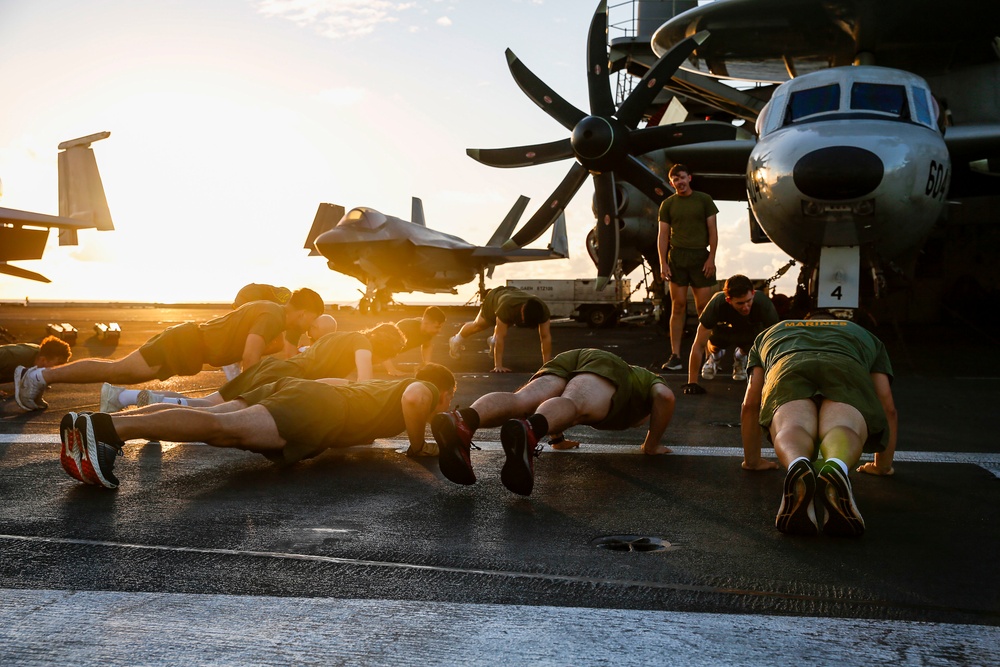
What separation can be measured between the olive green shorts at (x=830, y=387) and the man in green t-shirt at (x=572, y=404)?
4.22 ft

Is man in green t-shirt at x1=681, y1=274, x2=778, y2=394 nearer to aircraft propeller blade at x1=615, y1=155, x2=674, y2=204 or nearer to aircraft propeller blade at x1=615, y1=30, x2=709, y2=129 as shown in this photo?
aircraft propeller blade at x1=615, y1=155, x2=674, y2=204

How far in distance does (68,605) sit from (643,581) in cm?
219

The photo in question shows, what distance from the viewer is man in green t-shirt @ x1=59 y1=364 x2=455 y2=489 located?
4988mm

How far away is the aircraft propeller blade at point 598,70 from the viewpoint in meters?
17.3

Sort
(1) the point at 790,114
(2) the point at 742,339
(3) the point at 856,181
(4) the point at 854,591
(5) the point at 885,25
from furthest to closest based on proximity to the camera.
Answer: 1. (5) the point at 885,25
2. (1) the point at 790,114
3. (3) the point at 856,181
4. (2) the point at 742,339
5. (4) the point at 854,591

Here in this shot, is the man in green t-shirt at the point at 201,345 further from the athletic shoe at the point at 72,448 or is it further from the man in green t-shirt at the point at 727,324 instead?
the man in green t-shirt at the point at 727,324

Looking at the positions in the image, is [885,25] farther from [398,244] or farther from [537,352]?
[398,244]

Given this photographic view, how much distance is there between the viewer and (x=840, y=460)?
13.8ft

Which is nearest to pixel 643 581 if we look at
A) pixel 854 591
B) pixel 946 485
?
pixel 854 591

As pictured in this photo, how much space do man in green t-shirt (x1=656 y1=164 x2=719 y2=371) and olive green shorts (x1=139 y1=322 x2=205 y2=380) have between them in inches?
261

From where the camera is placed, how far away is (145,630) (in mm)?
2729

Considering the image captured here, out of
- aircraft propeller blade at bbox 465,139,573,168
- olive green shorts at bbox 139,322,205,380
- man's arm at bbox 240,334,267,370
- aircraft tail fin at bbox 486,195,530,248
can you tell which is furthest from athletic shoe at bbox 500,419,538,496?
aircraft tail fin at bbox 486,195,530,248

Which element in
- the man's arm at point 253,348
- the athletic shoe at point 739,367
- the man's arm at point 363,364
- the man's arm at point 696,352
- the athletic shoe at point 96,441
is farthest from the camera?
the athletic shoe at point 739,367

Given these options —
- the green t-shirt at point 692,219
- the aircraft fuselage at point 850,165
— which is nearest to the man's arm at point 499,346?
the green t-shirt at point 692,219
